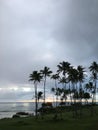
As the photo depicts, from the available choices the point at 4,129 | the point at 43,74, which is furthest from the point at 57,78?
the point at 4,129

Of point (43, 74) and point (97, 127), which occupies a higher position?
point (43, 74)

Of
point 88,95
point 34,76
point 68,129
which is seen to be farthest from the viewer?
point 88,95

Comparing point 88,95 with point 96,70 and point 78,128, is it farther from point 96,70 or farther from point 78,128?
point 78,128

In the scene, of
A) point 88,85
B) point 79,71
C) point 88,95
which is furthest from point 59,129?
point 88,95

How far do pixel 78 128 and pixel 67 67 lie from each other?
4435 centimetres

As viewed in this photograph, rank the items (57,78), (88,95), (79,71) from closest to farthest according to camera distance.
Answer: (79,71)
(57,78)
(88,95)

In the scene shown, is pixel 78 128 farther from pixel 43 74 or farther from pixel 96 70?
pixel 96 70

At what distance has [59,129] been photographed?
7262cm

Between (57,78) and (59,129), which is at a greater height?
(57,78)

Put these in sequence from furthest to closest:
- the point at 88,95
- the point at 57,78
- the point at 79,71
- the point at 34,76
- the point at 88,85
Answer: the point at 88,95
the point at 88,85
the point at 57,78
the point at 79,71
the point at 34,76

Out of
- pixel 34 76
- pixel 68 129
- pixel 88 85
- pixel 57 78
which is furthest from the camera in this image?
pixel 88 85

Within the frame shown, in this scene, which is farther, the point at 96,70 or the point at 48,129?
the point at 96,70

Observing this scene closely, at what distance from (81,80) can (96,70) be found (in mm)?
7690

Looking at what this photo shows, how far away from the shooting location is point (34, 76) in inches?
4466
